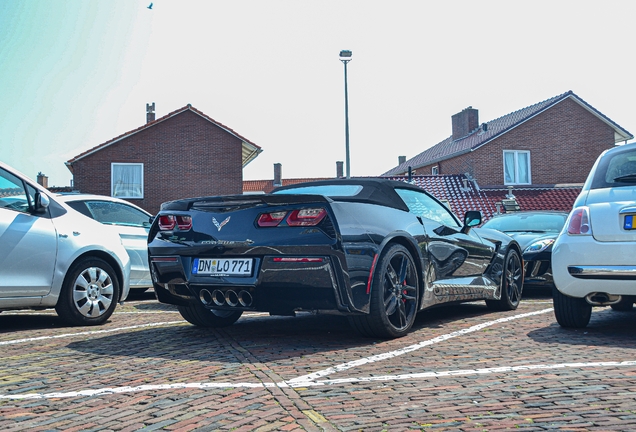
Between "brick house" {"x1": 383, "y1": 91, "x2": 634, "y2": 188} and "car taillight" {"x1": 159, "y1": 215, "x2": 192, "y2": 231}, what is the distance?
31.3 meters

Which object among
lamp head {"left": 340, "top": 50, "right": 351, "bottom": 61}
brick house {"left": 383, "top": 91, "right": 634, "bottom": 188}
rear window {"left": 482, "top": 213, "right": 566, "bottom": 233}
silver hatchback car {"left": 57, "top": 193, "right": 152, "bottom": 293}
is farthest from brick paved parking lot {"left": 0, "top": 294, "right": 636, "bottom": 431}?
brick house {"left": 383, "top": 91, "right": 634, "bottom": 188}

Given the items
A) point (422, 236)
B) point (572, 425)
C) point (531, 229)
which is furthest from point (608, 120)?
point (572, 425)

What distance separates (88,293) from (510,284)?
15.6ft

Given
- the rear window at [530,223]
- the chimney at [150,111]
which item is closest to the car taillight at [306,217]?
the rear window at [530,223]

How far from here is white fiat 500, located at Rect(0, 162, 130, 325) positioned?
646cm

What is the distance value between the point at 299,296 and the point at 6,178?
338cm

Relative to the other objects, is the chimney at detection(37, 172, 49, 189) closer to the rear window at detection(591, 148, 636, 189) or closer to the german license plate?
the german license plate

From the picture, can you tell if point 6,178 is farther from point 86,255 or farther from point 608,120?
point 608,120

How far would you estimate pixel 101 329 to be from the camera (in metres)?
6.79

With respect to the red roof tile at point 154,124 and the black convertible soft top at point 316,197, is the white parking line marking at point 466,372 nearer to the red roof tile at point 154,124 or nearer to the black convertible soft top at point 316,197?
the black convertible soft top at point 316,197

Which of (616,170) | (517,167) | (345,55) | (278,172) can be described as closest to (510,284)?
(616,170)

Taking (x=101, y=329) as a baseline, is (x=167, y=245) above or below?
above

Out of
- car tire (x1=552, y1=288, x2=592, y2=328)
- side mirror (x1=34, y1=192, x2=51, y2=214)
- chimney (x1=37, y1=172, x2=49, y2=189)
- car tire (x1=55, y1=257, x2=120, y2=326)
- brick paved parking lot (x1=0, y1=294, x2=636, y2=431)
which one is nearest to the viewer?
brick paved parking lot (x1=0, y1=294, x2=636, y2=431)

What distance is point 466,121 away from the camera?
142ft
